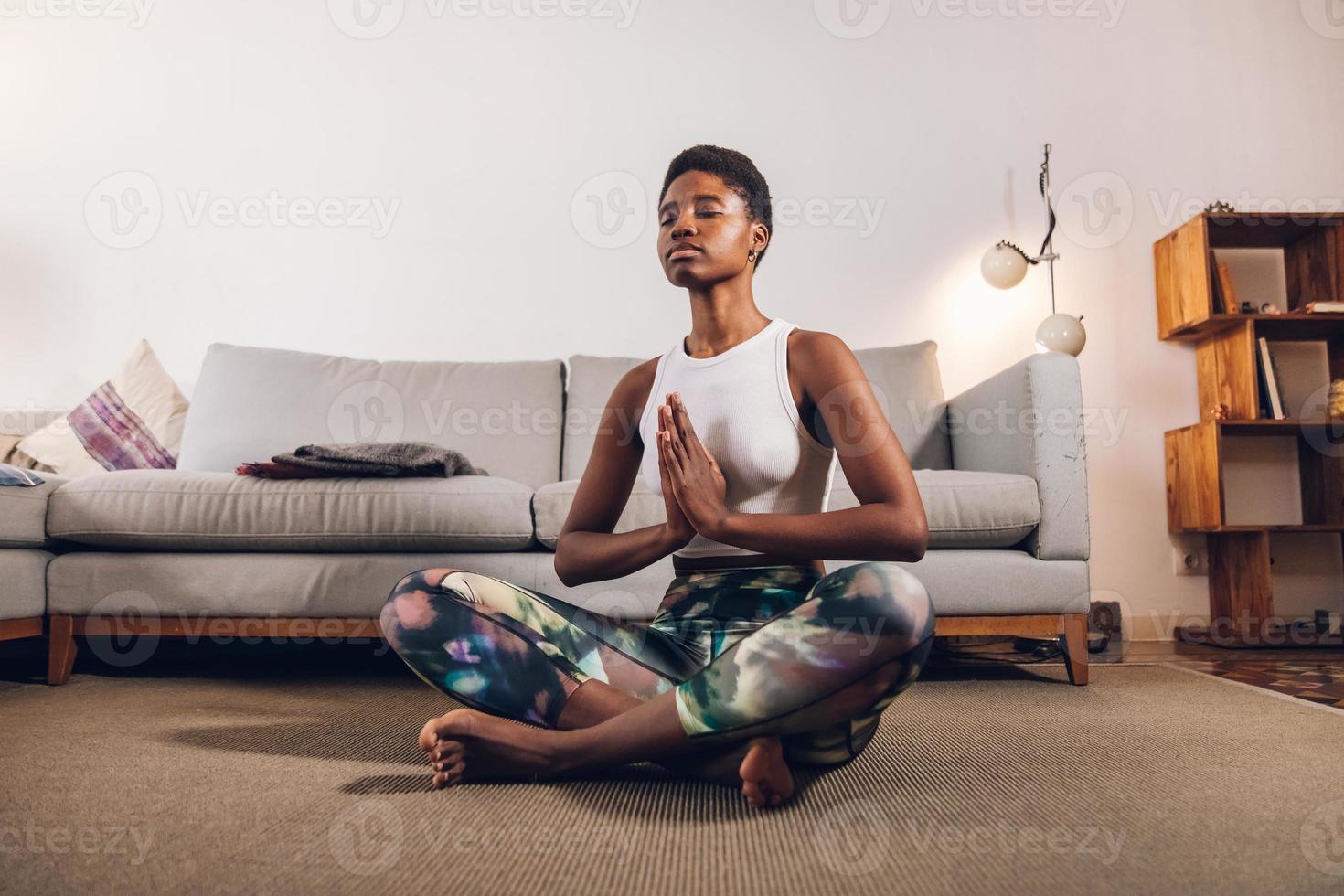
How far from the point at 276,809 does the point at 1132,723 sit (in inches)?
53.4

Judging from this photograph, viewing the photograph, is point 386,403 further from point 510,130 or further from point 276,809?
point 276,809

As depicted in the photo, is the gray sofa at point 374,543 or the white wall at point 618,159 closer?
the gray sofa at point 374,543

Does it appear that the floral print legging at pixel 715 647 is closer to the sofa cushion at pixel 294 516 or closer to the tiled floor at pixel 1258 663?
the sofa cushion at pixel 294 516

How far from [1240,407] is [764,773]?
2633 mm

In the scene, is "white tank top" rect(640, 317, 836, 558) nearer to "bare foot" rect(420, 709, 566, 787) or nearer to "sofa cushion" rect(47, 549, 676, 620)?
"bare foot" rect(420, 709, 566, 787)

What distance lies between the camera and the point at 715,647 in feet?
3.85

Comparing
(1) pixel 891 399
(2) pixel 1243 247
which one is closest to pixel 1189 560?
(2) pixel 1243 247

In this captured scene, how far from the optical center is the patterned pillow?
261cm

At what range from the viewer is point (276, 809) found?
1018mm

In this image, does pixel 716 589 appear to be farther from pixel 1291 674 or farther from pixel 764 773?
pixel 1291 674

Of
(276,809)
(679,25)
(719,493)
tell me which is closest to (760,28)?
(679,25)

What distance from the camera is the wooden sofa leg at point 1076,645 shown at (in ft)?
6.47

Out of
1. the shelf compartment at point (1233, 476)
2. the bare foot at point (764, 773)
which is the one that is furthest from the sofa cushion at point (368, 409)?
the shelf compartment at point (1233, 476)

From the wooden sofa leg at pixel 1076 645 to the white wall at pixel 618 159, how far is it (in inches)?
46.4
